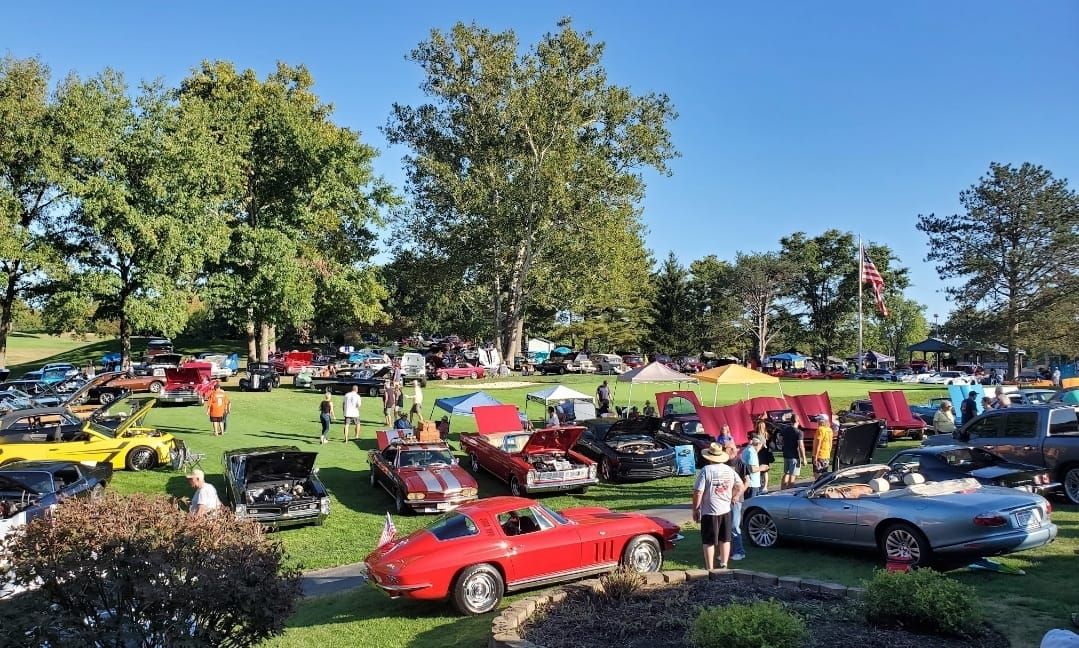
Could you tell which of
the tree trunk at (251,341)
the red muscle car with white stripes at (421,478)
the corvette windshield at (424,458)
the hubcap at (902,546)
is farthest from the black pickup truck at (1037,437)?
the tree trunk at (251,341)

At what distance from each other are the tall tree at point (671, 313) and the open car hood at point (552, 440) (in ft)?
177

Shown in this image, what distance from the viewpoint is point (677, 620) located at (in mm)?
7105

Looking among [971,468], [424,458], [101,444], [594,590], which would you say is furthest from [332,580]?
[971,468]

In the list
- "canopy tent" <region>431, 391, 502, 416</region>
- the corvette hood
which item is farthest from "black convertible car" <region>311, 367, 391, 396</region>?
the corvette hood

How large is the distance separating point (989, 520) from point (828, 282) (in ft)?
248

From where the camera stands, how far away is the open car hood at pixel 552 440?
17.0m

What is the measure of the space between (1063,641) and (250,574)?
198 inches

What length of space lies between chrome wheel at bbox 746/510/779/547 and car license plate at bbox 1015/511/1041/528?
9.96 ft

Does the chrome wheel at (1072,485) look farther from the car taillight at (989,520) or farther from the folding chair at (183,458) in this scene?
the folding chair at (183,458)

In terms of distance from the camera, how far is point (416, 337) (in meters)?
88.2

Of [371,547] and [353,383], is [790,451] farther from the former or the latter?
[353,383]

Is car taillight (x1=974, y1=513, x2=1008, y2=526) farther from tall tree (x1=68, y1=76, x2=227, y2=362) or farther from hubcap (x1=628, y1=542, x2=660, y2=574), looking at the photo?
tall tree (x1=68, y1=76, x2=227, y2=362)

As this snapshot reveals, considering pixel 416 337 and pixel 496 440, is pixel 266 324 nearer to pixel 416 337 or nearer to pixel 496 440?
pixel 496 440

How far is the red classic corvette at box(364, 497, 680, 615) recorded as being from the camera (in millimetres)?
8727
